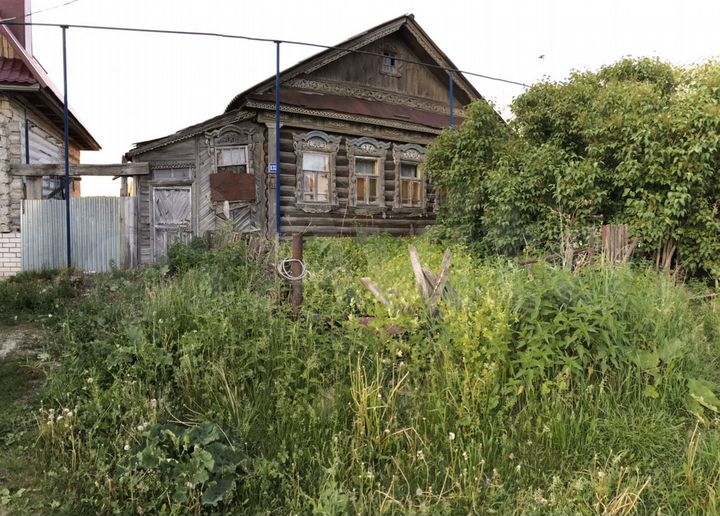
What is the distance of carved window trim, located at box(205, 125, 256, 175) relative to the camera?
12.7 m

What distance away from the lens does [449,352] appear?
393cm

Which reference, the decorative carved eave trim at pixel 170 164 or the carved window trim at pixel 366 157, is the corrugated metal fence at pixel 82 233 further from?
the carved window trim at pixel 366 157

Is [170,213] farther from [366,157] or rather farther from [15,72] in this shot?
[366,157]

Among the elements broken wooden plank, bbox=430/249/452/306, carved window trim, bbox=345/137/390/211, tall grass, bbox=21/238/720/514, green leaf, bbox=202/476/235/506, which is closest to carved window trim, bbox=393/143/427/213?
carved window trim, bbox=345/137/390/211

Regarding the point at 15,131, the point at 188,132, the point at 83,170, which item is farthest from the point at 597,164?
the point at 15,131

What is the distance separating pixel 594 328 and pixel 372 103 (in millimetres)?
11942

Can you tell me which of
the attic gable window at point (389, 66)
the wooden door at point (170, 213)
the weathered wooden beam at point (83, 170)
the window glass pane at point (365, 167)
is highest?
the attic gable window at point (389, 66)

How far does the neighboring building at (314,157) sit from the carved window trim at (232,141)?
0.02 metres

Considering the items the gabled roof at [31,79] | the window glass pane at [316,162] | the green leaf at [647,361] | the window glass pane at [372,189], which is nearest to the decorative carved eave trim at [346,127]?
the window glass pane at [316,162]

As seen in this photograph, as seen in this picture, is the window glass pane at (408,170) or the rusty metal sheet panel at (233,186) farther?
the window glass pane at (408,170)

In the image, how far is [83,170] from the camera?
12.0 metres

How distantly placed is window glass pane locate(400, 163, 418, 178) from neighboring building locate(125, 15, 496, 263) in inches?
1.2

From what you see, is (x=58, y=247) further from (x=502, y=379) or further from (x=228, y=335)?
(x=502, y=379)

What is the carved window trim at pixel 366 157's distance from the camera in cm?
1414
